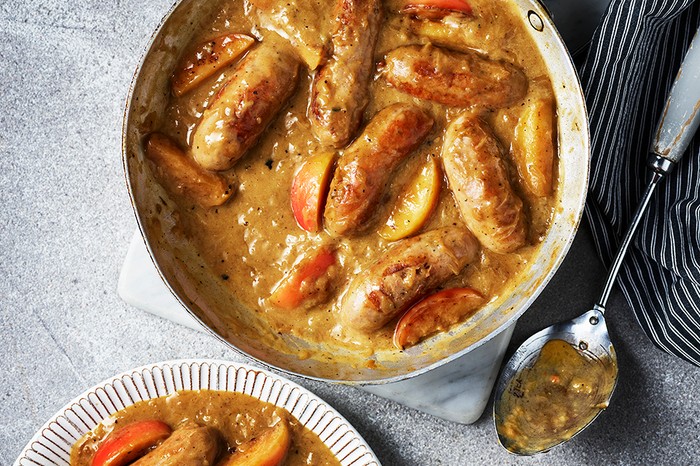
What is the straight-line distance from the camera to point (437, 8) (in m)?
2.43

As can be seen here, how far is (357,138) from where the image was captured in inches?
96.2

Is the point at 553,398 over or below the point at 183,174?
below

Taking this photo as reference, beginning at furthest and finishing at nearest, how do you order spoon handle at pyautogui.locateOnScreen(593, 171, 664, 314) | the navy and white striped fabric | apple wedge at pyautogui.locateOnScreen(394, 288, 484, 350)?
spoon handle at pyautogui.locateOnScreen(593, 171, 664, 314) < the navy and white striped fabric < apple wedge at pyautogui.locateOnScreen(394, 288, 484, 350)

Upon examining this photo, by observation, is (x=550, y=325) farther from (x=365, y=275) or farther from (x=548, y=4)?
(x=548, y=4)

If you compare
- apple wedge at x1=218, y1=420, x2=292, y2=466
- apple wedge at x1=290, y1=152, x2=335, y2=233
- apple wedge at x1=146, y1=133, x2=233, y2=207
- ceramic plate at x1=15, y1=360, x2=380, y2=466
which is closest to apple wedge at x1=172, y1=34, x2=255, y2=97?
apple wedge at x1=146, y1=133, x2=233, y2=207

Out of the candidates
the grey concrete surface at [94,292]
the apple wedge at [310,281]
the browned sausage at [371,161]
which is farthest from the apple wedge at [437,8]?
the grey concrete surface at [94,292]

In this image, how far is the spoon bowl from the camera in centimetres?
293

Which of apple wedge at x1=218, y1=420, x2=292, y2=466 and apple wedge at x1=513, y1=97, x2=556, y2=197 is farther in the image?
apple wedge at x1=218, y1=420, x2=292, y2=466

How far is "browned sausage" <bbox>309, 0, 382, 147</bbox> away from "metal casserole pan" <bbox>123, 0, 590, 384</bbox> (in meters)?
0.43

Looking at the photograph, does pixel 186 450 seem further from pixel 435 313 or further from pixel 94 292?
pixel 435 313

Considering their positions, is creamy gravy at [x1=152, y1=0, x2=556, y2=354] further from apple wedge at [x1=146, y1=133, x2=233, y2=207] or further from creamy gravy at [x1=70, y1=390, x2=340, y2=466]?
creamy gravy at [x1=70, y1=390, x2=340, y2=466]

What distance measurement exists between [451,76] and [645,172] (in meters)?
1.02

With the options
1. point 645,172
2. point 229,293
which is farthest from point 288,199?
point 645,172

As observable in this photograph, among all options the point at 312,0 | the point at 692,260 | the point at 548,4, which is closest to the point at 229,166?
the point at 312,0
